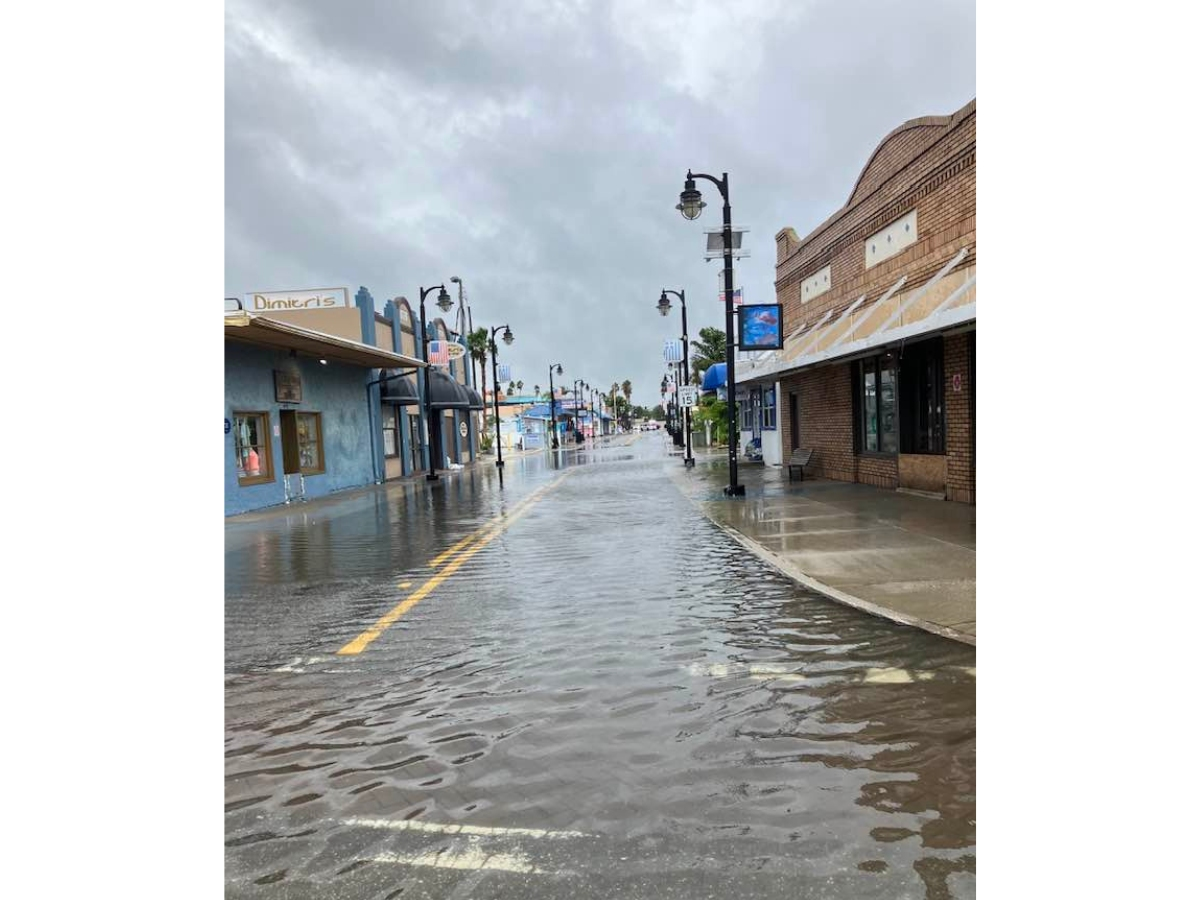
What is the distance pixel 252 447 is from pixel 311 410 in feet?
12.2

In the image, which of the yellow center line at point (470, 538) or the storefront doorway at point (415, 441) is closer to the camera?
the yellow center line at point (470, 538)

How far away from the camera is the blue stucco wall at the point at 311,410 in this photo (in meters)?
19.9

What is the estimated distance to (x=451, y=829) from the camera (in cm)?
349

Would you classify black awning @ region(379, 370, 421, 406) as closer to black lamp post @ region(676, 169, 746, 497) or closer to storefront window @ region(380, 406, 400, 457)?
storefront window @ region(380, 406, 400, 457)

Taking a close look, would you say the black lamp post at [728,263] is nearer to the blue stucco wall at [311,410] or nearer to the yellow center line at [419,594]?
the yellow center line at [419,594]

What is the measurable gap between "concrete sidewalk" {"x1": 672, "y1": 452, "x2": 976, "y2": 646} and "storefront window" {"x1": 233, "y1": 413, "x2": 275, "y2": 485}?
36.9 ft

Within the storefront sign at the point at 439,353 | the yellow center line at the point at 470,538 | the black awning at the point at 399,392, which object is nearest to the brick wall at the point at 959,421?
the yellow center line at the point at 470,538

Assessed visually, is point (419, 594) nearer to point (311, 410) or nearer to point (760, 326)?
point (760, 326)

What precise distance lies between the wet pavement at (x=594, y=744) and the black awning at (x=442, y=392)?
84.9 ft

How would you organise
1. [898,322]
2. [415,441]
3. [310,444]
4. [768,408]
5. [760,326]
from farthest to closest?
[415,441], [768,408], [310,444], [760,326], [898,322]

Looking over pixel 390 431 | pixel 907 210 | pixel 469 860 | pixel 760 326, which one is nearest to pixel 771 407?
pixel 760 326

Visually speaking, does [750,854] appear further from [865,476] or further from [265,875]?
[865,476]

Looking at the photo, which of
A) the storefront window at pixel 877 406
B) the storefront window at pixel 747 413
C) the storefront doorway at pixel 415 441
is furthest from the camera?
the storefront window at pixel 747 413

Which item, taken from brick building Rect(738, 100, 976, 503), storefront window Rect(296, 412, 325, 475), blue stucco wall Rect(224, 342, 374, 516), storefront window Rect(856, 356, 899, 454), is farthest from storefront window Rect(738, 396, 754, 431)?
storefront window Rect(296, 412, 325, 475)
